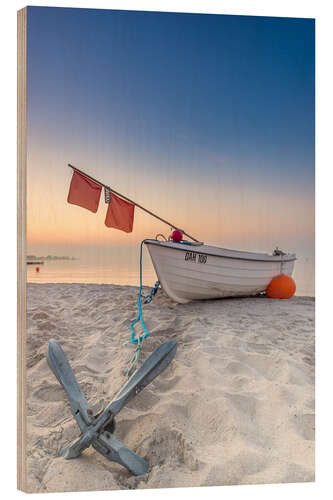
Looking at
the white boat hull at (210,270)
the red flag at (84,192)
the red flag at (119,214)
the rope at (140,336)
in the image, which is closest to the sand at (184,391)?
the rope at (140,336)

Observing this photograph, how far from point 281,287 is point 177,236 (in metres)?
0.82

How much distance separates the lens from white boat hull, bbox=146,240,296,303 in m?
2.73

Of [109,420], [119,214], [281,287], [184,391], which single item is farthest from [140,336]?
[281,287]

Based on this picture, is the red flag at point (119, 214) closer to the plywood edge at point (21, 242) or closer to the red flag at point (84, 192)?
the red flag at point (84, 192)

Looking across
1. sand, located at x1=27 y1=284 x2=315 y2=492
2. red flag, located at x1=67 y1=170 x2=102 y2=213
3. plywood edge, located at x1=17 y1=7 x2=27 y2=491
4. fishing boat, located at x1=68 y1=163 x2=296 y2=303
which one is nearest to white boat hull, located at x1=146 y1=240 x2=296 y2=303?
fishing boat, located at x1=68 y1=163 x2=296 y2=303

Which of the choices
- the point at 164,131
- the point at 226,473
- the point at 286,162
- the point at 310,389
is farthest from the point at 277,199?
the point at 226,473

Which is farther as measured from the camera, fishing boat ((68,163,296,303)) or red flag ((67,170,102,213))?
fishing boat ((68,163,296,303))

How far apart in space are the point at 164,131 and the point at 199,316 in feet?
3.91

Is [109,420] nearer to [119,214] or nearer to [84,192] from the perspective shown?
[119,214]

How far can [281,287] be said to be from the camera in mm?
2908

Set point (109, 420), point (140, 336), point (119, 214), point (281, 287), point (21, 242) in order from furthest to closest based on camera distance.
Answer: point (281, 287) → point (140, 336) → point (119, 214) → point (21, 242) → point (109, 420)

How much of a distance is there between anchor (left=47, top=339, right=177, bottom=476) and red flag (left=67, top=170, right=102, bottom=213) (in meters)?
0.85

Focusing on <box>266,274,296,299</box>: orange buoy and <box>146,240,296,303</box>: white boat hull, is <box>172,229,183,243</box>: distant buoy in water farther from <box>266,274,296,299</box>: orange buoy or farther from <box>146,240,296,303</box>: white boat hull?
<box>266,274,296,299</box>: orange buoy

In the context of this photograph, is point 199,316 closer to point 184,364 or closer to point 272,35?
point 184,364
